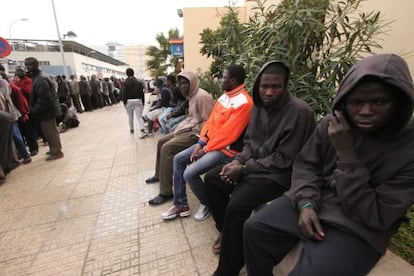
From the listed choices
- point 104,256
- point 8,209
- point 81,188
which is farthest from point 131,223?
point 8,209

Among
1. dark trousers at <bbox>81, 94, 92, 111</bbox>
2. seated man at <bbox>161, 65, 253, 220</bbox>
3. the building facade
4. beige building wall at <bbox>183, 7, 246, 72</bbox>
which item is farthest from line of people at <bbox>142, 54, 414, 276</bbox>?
the building facade

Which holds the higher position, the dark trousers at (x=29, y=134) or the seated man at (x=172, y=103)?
the seated man at (x=172, y=103)

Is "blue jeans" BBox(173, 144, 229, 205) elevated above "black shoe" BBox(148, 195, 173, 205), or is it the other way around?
"blue jeans" BBox(173, 144, 229, 205)

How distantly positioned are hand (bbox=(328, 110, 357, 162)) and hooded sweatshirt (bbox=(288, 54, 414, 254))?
0.14 feet

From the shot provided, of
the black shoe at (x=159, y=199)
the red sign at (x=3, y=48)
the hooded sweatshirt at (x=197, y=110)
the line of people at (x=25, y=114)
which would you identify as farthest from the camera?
the red sign at (x=3, y=48)

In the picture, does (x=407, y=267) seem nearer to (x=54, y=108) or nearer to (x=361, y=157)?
(x=361, y=157)

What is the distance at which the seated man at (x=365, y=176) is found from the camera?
1.11 meters

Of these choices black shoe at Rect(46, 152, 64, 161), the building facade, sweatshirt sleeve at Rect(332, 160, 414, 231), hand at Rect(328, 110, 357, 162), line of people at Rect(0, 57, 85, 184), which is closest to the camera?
sweatshirt sleeve at Rect(332, 160, 414, 231)

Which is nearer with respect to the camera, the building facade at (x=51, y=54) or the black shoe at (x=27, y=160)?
the black shoe at (x=27, y=160)

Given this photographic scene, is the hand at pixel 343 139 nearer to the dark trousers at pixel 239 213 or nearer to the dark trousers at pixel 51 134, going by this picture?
the dark trousers at pixel 239 213

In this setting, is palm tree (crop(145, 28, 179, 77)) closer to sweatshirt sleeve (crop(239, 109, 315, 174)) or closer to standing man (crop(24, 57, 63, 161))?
standing man (crop(24, 57, 63, 161))

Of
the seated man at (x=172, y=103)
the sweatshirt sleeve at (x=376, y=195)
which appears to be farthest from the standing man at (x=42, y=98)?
the sweatshirt sleeve at (x=376, y=195)

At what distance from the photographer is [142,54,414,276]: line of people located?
3.68 feet

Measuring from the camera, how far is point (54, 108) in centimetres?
454
